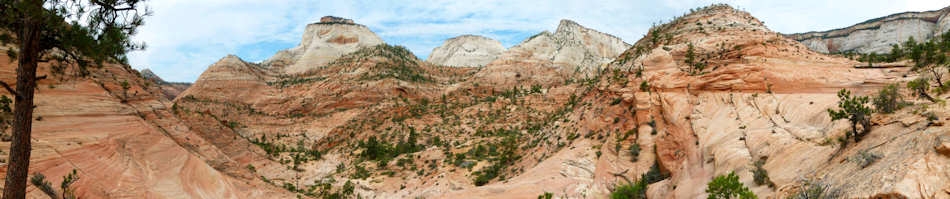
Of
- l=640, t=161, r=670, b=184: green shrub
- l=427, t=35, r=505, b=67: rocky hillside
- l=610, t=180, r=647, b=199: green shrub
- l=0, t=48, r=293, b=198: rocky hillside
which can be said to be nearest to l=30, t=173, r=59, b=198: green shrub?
l=0, t=48, r=293, b=198: rocky hillside

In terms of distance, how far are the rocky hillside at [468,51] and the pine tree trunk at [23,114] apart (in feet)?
233

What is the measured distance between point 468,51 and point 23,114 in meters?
78.3

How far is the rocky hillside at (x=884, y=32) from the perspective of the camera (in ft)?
166

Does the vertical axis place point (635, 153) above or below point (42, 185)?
below

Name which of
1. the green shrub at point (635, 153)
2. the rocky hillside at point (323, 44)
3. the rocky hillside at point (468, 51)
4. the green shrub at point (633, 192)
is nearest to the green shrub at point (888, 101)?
the green shrub at point (633, 192)

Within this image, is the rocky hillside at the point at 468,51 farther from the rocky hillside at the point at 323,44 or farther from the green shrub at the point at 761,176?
the green shrub at the point at 761,176

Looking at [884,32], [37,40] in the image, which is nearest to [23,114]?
[37,40]

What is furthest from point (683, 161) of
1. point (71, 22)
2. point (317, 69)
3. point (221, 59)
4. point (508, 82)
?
point (221, 59)

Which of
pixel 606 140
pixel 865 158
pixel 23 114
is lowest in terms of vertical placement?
pixel 606 140

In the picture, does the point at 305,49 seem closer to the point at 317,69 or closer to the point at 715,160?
the point at 317,69

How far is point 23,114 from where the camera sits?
723cm

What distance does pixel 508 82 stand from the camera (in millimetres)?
55281

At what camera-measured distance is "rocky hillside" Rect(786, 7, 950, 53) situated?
50728mm

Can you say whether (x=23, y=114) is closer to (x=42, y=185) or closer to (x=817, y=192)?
(x=42, y=185)
